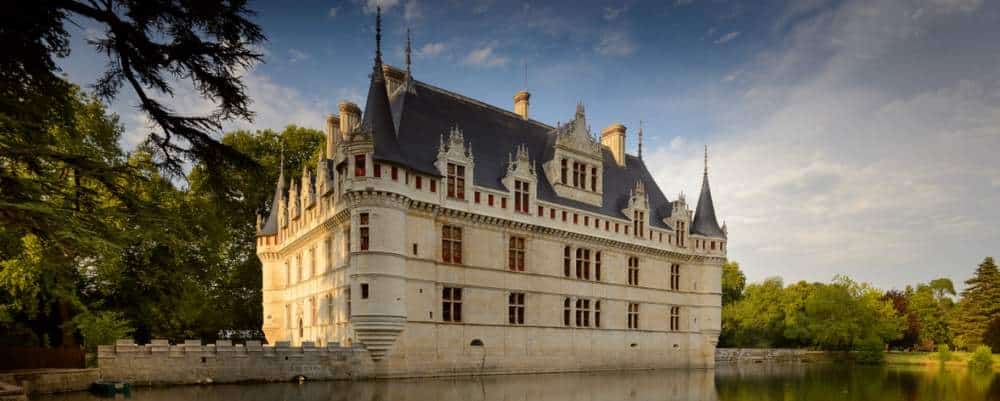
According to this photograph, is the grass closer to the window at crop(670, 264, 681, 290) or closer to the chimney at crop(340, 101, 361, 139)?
the window at crop(670, 264, 681, 290)

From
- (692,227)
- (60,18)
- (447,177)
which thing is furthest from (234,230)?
(60,18)

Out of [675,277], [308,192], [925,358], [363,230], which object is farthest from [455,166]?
[925,358]

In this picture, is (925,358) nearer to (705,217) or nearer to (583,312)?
(705,217)

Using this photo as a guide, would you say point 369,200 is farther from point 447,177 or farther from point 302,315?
point 302,315

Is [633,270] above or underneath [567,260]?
underneath

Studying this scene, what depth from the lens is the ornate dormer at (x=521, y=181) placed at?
26.4 m

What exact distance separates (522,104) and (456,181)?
8.58m

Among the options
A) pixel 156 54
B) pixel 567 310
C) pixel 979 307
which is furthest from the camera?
pixel 979 307

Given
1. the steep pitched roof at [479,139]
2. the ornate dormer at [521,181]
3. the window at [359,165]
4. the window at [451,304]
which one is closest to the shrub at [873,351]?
the steep pitched roof at [479,139]

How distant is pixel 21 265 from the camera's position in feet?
61.8

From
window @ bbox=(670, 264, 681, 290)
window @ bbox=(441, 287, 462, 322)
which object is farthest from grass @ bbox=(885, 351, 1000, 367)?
window @ bbox=(441, 287, 462, 322)

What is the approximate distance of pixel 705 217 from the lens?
115ft

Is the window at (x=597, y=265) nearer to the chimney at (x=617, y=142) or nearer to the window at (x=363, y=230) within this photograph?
the chimney at (x=617, y=142)

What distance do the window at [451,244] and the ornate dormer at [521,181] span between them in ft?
9.02
